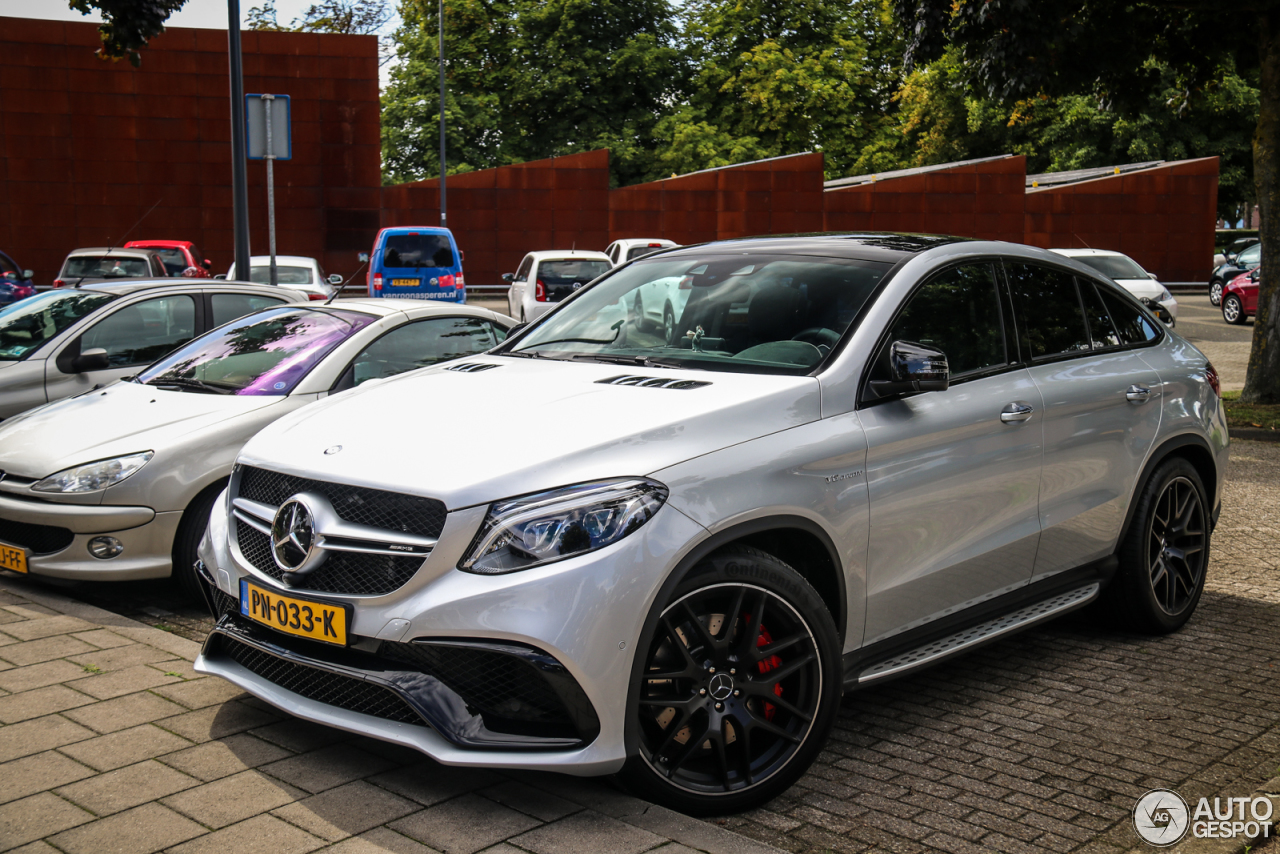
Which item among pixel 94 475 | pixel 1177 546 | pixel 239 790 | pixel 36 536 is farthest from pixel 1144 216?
pixel 239 790

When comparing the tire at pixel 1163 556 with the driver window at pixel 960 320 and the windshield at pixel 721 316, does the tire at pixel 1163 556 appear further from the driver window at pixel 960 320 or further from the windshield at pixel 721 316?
the windshield at pixel 721 316

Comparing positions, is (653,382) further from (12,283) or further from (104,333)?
(12,283)

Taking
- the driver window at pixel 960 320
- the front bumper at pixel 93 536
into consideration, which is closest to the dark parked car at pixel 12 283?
the front bumper at pixel 93 536

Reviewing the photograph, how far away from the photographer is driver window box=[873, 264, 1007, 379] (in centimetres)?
429

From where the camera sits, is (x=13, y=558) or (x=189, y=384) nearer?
(x=13, y=558)

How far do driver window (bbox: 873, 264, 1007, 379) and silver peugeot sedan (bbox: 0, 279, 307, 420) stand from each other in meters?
5.19

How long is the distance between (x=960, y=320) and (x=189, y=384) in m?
4.06

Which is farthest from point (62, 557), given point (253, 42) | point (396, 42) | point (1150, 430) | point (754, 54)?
point (396, 42)

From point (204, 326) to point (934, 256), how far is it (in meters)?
5.45

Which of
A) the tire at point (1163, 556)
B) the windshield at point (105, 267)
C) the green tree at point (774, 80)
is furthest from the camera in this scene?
the green tree at point (774, 80)

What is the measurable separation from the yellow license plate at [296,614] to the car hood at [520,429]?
363 millimetres

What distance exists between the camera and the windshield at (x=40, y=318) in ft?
27.0

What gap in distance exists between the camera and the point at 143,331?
8.03 metres

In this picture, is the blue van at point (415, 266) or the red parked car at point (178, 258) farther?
the blue van at point (415, 266)
